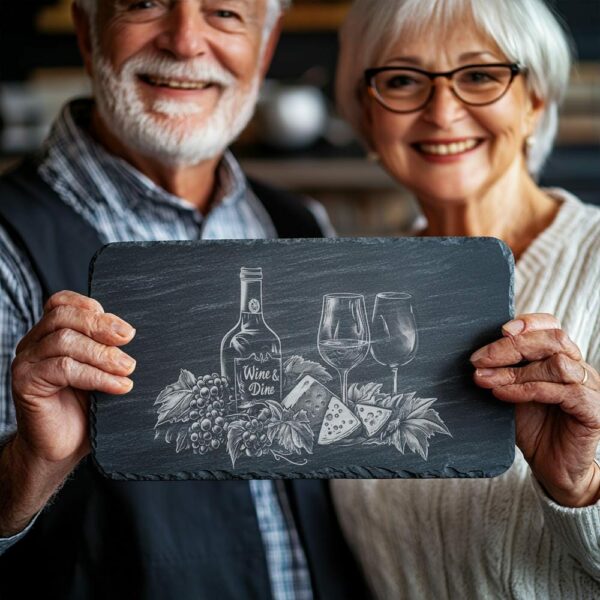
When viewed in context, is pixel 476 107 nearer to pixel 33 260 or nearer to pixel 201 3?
pixel 201 3

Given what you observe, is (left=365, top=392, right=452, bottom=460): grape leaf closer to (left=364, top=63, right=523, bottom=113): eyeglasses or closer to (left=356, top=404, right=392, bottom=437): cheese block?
(left=356, top=404, right=392, bottom=437): cheese block

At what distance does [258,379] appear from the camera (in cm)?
124

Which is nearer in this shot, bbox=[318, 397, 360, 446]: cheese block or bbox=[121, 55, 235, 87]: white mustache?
bbox=[318, 397, 360, 446]: cheese block

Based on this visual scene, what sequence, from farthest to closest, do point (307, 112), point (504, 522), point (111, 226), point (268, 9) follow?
point (307, 112), point (268, 9), point (111, 226), point (504, 522)

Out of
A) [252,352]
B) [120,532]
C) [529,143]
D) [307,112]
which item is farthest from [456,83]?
[307,112]

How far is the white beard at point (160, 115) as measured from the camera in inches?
63.7

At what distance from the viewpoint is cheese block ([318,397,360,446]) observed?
1240mm

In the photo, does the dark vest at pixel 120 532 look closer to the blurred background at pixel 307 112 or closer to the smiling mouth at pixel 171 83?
the smiling mouth at pixel 171 83

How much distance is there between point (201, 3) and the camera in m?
1.64

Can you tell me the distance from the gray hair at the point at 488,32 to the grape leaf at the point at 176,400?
2.20ft

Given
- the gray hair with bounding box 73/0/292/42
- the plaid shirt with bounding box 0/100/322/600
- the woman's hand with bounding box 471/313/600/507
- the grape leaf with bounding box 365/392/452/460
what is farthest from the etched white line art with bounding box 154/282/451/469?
the gray hair with bounding box 73/0/292/42

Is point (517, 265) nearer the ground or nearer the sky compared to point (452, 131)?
nearer the ground

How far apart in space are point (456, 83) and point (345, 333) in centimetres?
51

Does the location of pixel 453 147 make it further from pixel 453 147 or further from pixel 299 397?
pixel 299 397
